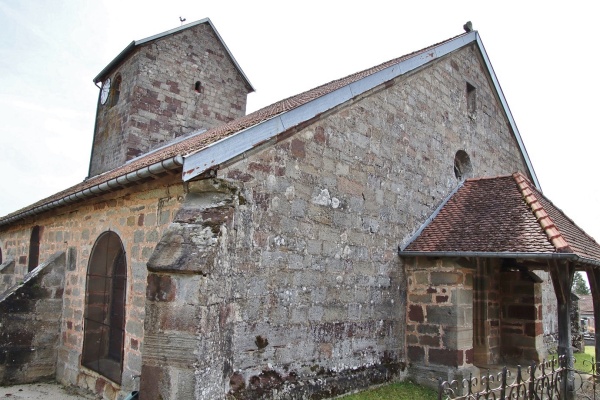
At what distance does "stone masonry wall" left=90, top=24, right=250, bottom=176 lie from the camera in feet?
40.7

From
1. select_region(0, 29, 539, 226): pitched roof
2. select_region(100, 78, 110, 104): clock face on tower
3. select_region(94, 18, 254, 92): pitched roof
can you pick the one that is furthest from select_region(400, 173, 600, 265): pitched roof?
select_region(100, 78, 110, 104): clock face on tower

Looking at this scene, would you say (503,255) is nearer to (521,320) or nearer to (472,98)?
(521,320)

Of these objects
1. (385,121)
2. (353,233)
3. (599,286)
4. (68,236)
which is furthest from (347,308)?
(68,236)

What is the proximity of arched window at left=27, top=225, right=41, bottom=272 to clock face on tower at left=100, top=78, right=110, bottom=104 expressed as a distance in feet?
18.4

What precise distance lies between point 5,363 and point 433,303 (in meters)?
6.88

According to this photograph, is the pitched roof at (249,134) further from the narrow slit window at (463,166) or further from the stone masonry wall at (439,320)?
the stone masonry wall at (439,320)

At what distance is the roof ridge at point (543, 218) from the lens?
616 cm

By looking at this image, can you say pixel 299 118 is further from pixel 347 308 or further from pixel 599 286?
pixel 599 286

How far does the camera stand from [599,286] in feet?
26.2

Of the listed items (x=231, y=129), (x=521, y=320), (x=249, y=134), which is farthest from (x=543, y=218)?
(x=231, y=129)

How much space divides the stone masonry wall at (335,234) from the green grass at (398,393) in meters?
0.19

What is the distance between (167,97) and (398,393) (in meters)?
9.69

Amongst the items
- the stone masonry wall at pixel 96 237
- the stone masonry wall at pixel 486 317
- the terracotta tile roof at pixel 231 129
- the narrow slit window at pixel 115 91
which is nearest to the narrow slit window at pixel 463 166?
the stone masonry wall at pixel 486 317

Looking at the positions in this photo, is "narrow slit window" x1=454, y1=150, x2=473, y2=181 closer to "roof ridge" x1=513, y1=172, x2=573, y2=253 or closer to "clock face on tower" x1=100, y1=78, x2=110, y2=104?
"roof ridge" x1=513, y1=172, x2=573, y2=253
